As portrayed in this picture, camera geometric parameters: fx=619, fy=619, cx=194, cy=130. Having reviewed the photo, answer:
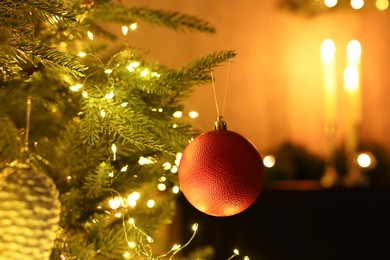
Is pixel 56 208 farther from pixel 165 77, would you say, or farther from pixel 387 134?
pixel 387 134

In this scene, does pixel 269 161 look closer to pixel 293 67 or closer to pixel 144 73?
pixel 293 67

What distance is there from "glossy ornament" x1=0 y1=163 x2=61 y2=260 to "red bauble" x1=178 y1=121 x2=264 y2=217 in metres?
0.12

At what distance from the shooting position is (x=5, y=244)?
522 mm

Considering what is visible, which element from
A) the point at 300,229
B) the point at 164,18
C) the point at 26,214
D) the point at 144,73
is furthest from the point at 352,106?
the point at 26,214

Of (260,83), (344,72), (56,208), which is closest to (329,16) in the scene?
(344,72)

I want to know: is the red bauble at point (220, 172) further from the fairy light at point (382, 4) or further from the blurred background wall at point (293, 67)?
the fairy light at point (382, 4)

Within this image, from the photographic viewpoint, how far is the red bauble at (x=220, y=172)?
53 cm

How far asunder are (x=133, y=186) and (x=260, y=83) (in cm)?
156

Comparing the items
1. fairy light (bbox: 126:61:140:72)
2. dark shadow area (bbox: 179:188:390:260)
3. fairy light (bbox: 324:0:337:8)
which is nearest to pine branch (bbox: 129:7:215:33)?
fairy light (bbox: 126:61:140:72)

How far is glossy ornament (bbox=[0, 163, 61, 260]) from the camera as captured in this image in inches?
20.6

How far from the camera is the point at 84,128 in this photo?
61 cm

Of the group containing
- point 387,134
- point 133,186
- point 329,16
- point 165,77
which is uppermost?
point 165,77

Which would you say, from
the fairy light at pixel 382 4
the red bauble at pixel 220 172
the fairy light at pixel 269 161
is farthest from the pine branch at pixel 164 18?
the fairy light at pixel 382 4

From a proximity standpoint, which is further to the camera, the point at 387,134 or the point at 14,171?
the point at 387,134
